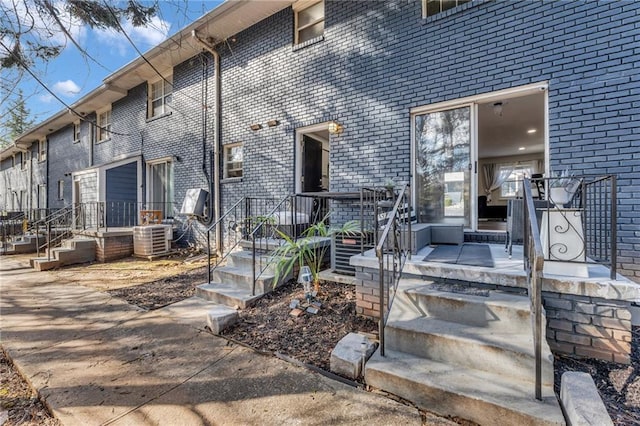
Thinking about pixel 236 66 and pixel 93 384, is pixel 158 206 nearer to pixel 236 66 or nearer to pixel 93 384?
pixel 236 66

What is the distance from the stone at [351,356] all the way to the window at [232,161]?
5.53 metres

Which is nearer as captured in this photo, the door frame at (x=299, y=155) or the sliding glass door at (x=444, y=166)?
the sliding glass door at (x=444, y=166)

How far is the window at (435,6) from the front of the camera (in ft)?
14.4

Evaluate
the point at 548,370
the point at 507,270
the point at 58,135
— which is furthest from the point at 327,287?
the point at 58,135

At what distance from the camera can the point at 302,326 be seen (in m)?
3.09

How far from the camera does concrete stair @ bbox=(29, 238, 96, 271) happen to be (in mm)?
6480

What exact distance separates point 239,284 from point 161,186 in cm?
644

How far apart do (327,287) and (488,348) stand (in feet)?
7.31

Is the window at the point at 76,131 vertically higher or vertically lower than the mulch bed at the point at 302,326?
higher

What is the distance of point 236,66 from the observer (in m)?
6.86

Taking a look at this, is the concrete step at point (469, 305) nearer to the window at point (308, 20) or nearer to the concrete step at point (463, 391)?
the concrete step at point (463, 391)

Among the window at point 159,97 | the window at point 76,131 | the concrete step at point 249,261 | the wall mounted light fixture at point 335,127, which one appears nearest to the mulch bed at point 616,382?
the concrete step at point 249,261

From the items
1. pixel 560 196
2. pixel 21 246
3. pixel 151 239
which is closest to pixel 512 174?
pixel 560 196

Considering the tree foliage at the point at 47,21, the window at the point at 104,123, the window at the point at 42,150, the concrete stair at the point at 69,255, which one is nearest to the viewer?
the tree foliage at the point at 47,21
